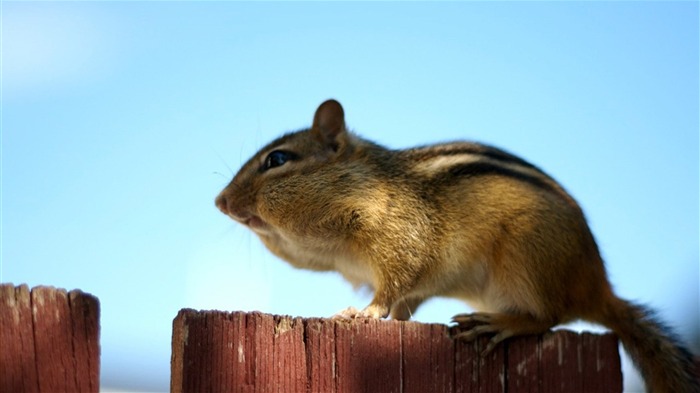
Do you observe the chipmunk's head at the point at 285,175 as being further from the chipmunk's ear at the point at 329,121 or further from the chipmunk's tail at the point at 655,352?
the chipmunk's tail at the point at 655,352

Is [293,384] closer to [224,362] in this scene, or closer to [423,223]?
[224,362]

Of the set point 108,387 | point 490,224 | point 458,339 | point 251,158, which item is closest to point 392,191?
point 490,224

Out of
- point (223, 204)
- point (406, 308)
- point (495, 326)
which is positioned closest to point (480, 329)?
point (495, 326)

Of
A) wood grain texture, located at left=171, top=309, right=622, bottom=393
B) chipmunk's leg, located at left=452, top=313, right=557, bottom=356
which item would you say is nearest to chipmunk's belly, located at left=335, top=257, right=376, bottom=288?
chipmunk's leg, located at left=452, top=313, right=557, bottom=356

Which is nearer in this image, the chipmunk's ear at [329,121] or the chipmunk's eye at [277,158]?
the chipmunk's eye at [277,158]

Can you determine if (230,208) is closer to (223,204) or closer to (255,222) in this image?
(223,204)

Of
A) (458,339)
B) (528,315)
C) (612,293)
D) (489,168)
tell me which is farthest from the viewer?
(489,168)

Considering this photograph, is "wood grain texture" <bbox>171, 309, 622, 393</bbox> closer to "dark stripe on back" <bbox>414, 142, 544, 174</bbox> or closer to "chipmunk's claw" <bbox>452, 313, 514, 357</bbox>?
"chipmunk's claw" <bbox>452, 313, 514, 357</bbox>

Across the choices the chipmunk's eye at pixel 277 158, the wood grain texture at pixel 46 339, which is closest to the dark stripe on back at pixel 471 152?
the chipmunk's eye at pixel 277 158
